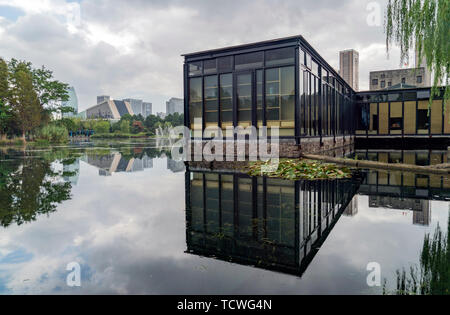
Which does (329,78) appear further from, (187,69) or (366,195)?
(366,195)

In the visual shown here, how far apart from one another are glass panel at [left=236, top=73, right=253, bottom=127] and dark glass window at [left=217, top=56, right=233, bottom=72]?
102cm

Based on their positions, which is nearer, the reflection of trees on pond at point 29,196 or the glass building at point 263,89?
the reflection of trees on pond at point 29,196

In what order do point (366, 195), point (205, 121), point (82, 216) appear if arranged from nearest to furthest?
point (82, 216) → point (366, 195) → point (205, 121)

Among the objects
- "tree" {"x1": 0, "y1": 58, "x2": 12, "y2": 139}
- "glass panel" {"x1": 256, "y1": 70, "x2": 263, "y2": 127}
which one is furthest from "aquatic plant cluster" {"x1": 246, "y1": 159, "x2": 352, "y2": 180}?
"tree" {"x1": 0, "y1": 58, "x2": 12, "y2": 139}

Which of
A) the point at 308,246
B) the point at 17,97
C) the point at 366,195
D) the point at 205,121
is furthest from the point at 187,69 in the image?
the point at 17,97

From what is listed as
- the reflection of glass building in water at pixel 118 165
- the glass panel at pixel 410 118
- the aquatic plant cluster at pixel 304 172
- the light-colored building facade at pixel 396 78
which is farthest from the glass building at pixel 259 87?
the light-colored building facade at pixel 396 78

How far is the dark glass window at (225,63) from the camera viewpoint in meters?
20.8

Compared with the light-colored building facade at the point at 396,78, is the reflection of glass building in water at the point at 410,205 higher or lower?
lower

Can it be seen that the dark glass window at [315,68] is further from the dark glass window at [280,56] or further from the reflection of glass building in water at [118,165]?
the reflection of glass building in water at [118,165]

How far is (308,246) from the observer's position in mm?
4891

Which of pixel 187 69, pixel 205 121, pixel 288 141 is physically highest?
pixel 187 69

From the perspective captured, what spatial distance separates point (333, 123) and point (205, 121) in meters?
14.1

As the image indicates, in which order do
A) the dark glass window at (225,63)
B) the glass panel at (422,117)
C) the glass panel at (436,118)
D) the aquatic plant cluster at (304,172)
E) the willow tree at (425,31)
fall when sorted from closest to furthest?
1. the willow tree at (425,31)
2. the aquatic plant cluster at (304,172)
3. the dark glass window at (225,63)
4. the glass panel at (436,118)
5. the glass panel at (422,117)

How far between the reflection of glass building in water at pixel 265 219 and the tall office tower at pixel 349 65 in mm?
127975
